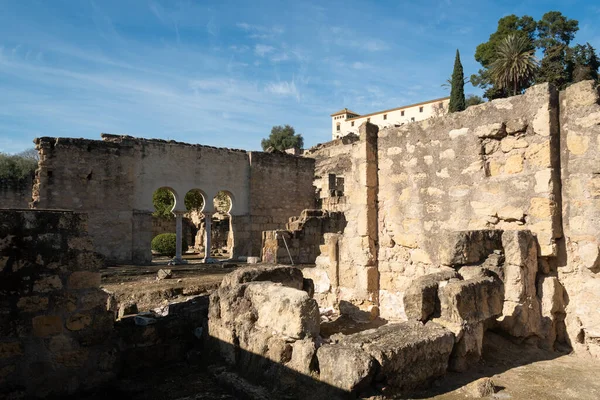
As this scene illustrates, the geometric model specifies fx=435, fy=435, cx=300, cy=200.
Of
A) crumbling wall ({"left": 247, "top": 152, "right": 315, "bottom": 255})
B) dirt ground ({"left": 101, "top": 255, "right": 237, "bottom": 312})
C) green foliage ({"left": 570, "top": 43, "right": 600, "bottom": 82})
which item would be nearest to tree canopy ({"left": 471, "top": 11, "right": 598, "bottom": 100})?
green foliage ({"left": 570, "top": 43, "right": 600, "bottom": 82})

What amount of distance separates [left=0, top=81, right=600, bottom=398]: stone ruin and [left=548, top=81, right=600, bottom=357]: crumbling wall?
0.5 inches

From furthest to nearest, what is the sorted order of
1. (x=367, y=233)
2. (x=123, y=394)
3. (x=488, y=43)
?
(x=488, y=43) < (x=367, y=233) < (x=123, y=394)

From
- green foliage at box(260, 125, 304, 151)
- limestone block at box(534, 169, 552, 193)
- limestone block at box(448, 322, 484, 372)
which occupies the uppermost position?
green foliage at box(260, 125, 304, 151)

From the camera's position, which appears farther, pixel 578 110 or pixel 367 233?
pixel 367 233

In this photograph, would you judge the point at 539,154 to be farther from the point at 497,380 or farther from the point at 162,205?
the point at 162,205

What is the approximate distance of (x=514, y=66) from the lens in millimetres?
34812

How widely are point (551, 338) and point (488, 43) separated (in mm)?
47162

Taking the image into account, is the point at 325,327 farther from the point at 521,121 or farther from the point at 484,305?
the point at 521,121

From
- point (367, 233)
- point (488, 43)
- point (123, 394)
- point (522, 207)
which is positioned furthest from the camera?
point (488, 43)

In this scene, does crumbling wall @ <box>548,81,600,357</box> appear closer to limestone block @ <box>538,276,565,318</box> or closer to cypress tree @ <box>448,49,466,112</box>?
limestone block @ <box>538,276,565,318</box>

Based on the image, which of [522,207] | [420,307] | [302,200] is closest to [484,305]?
[420,307]

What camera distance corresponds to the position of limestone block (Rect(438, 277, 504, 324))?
3.90 meters

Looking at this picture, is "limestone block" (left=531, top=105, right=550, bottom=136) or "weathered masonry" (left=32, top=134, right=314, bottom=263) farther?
"weathered masonry" (left=32, top=134, right=314, bottom=263)

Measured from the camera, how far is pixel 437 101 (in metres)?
65.2
